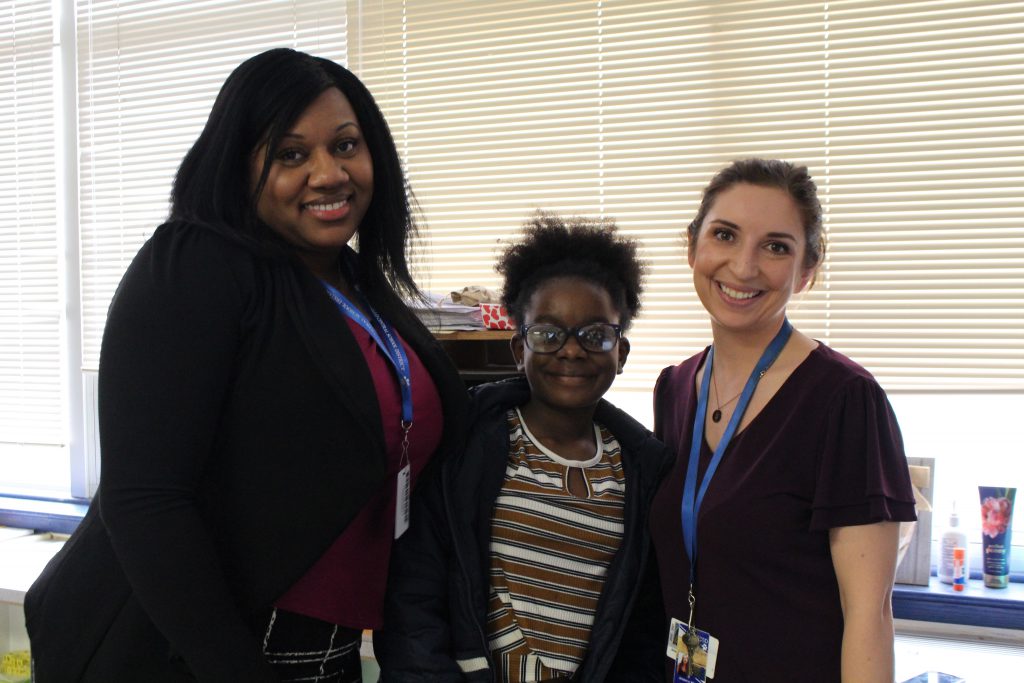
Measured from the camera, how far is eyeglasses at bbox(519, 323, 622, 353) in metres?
1.67

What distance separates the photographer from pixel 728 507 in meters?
1.49

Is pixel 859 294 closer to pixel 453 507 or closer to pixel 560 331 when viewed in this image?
pixel 560 331

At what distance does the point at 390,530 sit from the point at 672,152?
5.72 feet

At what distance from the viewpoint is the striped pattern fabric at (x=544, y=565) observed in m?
1.54

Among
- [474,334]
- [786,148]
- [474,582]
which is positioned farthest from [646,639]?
[786,148]

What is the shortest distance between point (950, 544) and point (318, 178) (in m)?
2.09

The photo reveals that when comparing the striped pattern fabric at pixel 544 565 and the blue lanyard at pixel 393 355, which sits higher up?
the blue lanyard at pixel 393 355

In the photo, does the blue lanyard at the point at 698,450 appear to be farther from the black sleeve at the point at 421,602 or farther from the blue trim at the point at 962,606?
the blue trim at the point at 962,606

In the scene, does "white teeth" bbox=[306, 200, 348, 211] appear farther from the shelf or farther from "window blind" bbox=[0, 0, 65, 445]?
"window blind" bbox=[0, 0, 65, 445]

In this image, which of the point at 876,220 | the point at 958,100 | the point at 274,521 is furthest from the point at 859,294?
the point at 274,521

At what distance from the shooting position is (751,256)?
1553mm

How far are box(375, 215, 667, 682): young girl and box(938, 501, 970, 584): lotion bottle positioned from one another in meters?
1.22

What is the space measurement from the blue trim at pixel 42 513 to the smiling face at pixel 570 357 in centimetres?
232

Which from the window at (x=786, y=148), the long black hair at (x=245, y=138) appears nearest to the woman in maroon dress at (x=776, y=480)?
the long black hair at (x=245, y=138)
